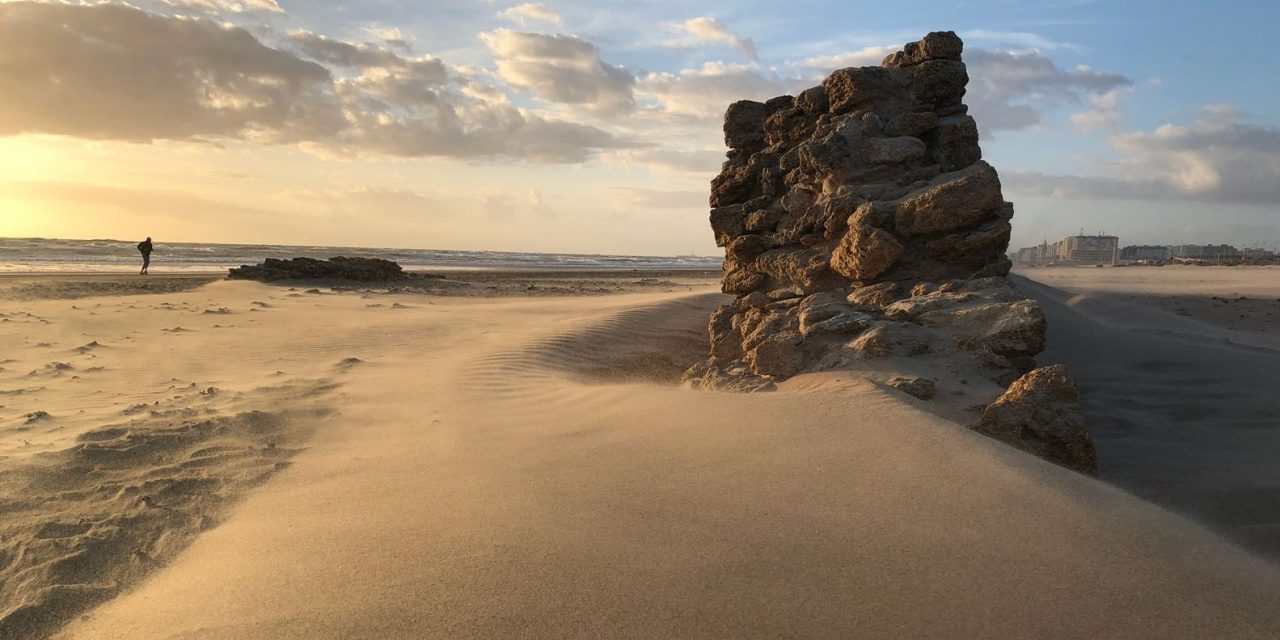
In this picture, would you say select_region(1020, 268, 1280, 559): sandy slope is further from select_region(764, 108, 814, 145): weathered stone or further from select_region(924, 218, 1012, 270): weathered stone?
select_region(764, 108, 814, 145): weathered stone

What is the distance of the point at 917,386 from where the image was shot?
397 centimetres

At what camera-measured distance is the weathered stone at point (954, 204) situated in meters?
5.36

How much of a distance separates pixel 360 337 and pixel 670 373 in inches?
168

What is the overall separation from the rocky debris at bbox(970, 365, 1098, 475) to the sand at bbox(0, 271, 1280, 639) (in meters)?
0.29

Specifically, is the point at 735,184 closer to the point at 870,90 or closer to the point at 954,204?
the point at 870,90

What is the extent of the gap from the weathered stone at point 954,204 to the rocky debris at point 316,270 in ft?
54.4

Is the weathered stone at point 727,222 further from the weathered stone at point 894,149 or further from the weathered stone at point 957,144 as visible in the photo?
the weathered stone at point 957,144

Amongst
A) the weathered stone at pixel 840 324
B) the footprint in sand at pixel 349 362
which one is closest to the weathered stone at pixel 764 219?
the weathered stone at pixel 840 324

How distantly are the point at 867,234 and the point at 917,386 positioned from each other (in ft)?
6.44

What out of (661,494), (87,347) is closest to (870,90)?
(661,494)

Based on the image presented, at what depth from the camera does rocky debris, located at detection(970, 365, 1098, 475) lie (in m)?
3.37

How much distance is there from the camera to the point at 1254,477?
12.2 feet

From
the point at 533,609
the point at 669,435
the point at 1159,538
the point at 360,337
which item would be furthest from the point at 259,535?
the point at 360,337

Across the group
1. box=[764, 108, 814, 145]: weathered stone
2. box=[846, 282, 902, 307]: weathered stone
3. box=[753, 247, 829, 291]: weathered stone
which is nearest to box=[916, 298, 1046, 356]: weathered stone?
box=[846, 282, 902, 307]: weathered stone
